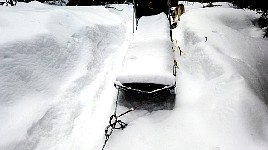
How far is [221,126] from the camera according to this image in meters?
3.44

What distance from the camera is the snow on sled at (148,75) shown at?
3908 mm

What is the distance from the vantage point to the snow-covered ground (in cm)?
338

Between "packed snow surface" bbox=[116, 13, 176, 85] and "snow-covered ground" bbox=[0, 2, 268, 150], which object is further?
"packed snow surface" bbox=[116, 13, 176, 85]

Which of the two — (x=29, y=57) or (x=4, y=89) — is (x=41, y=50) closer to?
(x=29, y=57)

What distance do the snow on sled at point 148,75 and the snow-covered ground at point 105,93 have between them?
0.26 metres

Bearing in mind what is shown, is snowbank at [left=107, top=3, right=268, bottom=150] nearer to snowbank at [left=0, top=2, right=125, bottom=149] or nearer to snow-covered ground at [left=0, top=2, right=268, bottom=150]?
snow-covered ground at [left=0, top=2, right=268, bottom=150]

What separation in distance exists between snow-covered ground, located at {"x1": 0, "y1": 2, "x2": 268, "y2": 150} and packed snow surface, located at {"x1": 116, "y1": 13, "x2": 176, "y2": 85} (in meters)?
0.56

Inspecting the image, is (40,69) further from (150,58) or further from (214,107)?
(214,107)

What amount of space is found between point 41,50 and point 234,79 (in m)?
3.55

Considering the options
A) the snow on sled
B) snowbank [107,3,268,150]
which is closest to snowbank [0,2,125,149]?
the snow on sled

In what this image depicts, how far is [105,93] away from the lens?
4.82m

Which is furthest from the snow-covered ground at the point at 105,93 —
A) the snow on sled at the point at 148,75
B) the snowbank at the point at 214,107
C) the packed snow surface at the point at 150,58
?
the packed snow surface at the point at 150,58

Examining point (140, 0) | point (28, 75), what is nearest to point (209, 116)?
point (28, 75)

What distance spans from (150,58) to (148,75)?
658mm
